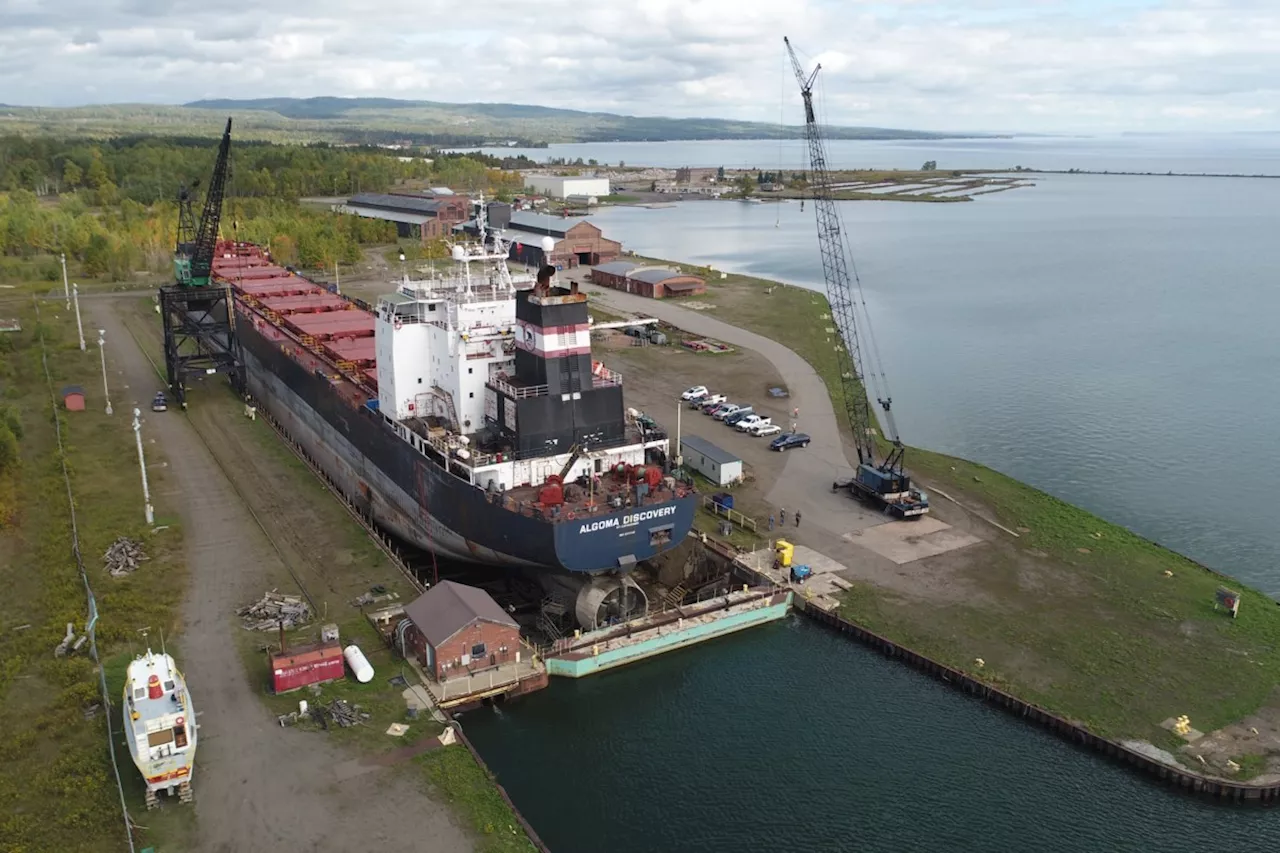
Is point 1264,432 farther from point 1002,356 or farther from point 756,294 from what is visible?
point 756,294

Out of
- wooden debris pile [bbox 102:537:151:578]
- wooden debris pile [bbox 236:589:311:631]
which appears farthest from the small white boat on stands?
wooden debris pile [bbox 102:537:151:578]

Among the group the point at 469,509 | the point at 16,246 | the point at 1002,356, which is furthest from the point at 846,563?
the point at 16,246

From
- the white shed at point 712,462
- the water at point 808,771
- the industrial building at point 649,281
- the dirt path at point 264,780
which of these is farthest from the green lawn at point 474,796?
the industrial building at point 649,281

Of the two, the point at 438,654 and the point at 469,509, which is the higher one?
the point at 469,509

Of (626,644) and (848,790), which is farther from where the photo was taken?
(626,644)

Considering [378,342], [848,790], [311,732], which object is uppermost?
[378,342]

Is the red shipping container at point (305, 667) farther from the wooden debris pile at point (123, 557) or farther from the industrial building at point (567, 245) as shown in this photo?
the industrial building at point (567, 245)

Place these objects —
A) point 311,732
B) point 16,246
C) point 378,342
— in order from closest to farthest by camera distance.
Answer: point 311,732 → point 378,342 → point 16,246
